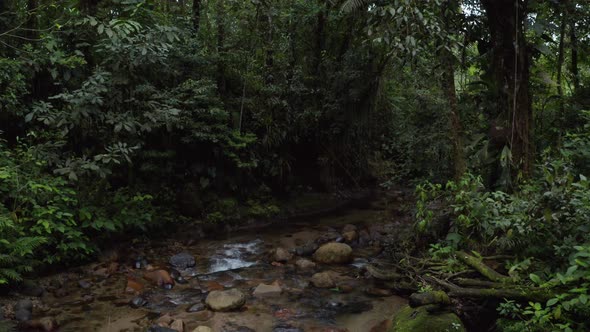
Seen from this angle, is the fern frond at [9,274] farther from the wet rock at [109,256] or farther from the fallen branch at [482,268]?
the fallen branch at [482,268]

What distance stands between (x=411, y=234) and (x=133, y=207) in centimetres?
506

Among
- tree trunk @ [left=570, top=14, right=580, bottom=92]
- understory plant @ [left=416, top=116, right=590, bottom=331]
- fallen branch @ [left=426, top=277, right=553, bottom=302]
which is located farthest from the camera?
tree trunk @ [left=570, top=14, right=580, bottom=92]

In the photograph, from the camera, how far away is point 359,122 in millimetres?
12477

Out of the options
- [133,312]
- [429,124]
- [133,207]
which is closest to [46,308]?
[133,312]

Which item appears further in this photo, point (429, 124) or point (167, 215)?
point (429, 124)

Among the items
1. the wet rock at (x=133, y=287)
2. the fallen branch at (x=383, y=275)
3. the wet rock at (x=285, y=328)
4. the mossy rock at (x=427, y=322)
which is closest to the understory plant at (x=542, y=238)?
the mossy rock at (x=427, y=322)

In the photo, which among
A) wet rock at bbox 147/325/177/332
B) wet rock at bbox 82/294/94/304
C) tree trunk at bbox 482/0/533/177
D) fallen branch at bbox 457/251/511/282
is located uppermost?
tree trunk at bbox 482/0/533/177

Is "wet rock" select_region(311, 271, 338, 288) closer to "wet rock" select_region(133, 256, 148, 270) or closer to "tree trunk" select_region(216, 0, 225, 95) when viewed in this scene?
"wet rock" select_region(133, 256, 148, 270)

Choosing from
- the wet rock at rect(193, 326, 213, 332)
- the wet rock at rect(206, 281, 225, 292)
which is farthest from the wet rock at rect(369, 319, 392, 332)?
the wet rock at rect(206, 281, 225, 292)

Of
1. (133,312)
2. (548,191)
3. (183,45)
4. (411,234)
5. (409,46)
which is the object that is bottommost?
(133,312)

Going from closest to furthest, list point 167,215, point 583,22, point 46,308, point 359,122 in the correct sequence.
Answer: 1. point 46,308
2. point 583,22
3. point 167,215
4. point 359,122

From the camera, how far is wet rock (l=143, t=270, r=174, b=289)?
6470 millimetres

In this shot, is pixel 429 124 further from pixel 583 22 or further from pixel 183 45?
pixel 183 45

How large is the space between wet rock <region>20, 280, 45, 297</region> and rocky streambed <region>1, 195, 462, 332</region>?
12mm
